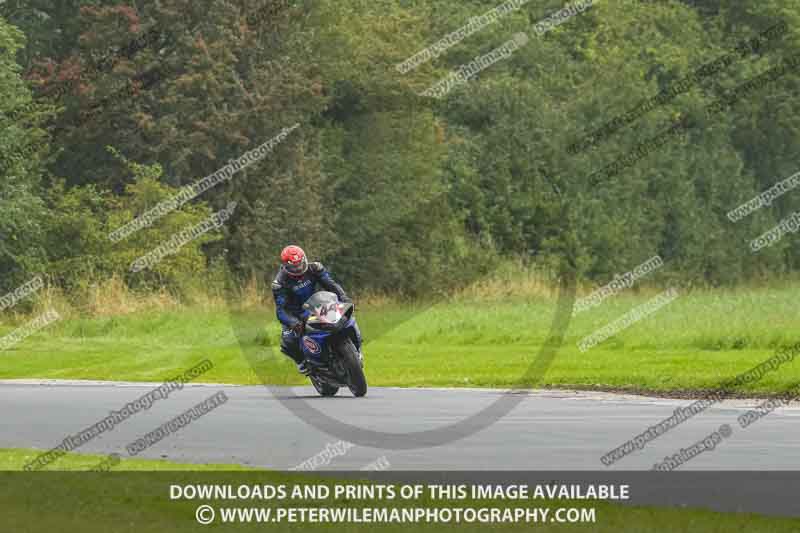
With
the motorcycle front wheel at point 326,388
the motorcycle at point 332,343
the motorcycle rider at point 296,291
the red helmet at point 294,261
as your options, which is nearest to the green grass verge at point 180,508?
the red helmet at point 294,261

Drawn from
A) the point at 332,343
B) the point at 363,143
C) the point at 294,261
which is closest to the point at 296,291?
the point at 294,261

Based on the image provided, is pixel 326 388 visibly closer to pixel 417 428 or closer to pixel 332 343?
pixel 332 343

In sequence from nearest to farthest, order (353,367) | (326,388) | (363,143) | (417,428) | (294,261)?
1. (417,428)
2. (294,261)
3. (353,367)
4. (326,388)
5. (363,143)

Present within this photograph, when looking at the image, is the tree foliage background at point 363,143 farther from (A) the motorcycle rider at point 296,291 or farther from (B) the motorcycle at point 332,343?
(B) the motorcycle at point 332,343

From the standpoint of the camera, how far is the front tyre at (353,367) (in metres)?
24.9

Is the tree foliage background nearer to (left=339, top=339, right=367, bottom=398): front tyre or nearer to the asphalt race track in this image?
the asphalt race track

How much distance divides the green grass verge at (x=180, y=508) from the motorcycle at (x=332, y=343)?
924 centimetres

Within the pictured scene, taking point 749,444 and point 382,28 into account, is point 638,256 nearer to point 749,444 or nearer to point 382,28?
point 382,28

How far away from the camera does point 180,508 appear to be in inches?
511

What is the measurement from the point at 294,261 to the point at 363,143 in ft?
130

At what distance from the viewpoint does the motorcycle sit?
81.4 ft

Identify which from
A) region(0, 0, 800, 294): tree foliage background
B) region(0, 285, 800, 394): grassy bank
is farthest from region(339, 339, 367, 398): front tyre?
region(0, 0, 800, 294): tree foliage background

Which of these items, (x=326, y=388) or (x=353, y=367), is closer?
(x=353, y=367)

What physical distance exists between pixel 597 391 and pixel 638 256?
1857 inches
